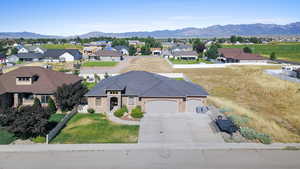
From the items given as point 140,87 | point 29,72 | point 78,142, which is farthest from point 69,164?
point 29,72

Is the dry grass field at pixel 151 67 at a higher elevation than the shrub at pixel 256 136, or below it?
higher

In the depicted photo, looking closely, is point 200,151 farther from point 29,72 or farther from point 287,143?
point 29,72

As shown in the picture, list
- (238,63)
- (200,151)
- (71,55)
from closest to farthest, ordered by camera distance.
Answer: (200,151)
(238,63)
(71,55)

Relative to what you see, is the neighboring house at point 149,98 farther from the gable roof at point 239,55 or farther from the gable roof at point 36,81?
the gable roof at point 239,55

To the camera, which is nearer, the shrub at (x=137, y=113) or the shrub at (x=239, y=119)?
the shrub at (x=239, y=119)

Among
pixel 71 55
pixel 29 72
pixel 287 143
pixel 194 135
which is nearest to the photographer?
pixel 287 143

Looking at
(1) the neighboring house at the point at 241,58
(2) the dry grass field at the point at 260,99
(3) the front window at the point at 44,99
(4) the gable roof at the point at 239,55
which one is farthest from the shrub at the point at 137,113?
(4) the gable roof at the point at 239,55

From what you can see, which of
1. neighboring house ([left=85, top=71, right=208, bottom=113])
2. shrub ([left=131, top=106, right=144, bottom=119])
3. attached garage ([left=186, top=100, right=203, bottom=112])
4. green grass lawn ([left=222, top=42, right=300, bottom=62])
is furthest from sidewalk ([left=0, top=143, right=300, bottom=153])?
green grass lawn ([left=222, top=42, right=300, bottom=62])
